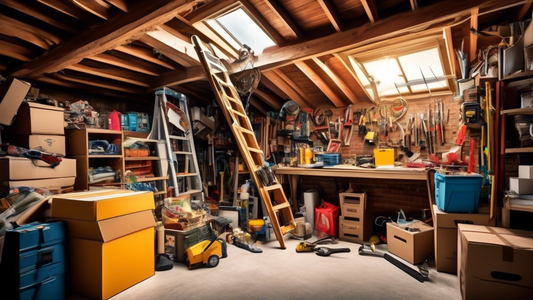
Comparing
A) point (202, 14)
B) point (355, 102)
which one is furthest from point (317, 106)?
point (202, 14)

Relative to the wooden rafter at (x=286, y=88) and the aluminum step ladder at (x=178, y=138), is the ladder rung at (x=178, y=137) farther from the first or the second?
the wooden rafter at (x=286, y=88)

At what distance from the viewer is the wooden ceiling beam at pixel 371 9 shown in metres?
2.37

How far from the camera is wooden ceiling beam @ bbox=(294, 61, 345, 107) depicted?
3641 millimetres

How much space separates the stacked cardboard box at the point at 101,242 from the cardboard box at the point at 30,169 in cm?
73

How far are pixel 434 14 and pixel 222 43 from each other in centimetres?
251

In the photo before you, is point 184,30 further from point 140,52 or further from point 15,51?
point 15,51

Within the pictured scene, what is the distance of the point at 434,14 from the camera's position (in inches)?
91.8

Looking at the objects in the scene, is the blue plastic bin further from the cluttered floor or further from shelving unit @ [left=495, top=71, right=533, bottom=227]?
the cluttered floor

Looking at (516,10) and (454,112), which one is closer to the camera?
(516,10)

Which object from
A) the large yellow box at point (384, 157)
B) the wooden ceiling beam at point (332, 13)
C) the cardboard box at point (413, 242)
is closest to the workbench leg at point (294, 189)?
the large yellow box at point (384, 157)

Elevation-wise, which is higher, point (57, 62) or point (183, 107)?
point (57, 62)

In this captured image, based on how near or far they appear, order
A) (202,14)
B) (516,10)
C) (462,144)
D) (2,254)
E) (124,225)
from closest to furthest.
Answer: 1. (2,254)
2. (124,225)
3. (516,10)
4. (202,14)
5. (462,144)

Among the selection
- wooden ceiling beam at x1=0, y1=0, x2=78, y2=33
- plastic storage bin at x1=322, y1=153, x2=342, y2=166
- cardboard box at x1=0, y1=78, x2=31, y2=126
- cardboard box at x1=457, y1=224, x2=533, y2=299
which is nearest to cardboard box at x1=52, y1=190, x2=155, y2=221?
cardboard box at x1=0, y1=78, x2=31, y2=126

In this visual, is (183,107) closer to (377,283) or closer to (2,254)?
(2,254)
